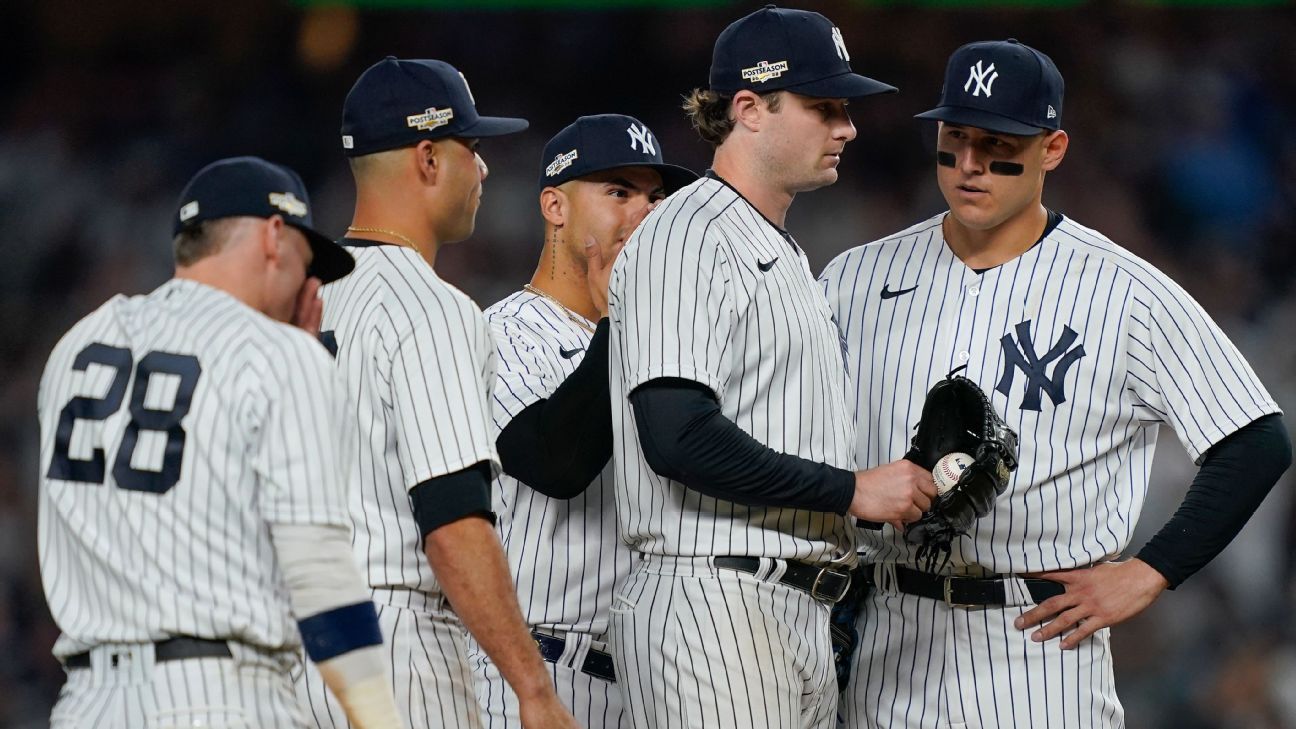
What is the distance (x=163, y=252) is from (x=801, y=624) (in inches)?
200

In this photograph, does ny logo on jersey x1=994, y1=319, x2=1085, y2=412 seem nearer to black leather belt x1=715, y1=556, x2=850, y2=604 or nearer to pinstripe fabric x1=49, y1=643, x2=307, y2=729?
black leather belt x1=715, y1=556, x2=850, y2=604

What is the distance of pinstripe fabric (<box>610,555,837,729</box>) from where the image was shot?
2844 millimetres

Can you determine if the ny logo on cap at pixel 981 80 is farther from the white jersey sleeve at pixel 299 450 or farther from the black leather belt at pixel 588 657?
the white jersey sleeve at pixel 299 450

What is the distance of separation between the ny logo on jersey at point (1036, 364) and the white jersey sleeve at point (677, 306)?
695mm

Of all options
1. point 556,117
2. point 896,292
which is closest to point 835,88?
point 896,292

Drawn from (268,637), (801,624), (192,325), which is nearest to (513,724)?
(801,624)

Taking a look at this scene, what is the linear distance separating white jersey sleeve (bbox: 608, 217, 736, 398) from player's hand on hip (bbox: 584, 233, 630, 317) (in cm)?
43

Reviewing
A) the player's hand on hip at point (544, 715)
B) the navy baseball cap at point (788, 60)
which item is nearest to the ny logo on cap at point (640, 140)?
the navy baseball cap at point (788, 60)

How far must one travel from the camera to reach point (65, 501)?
2283mm

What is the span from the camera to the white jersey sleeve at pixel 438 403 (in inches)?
105

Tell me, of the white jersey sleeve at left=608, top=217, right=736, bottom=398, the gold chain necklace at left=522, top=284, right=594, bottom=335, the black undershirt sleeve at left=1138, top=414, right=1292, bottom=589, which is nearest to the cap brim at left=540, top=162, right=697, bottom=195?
the gold chain necklace at left=522, top=284, right=594, bottom=335

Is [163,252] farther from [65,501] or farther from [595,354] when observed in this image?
[65,501]

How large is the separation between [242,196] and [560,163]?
1456mm

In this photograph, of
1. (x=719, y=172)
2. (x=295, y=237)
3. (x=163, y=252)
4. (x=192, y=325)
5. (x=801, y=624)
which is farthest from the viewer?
(x=163, y=252)
